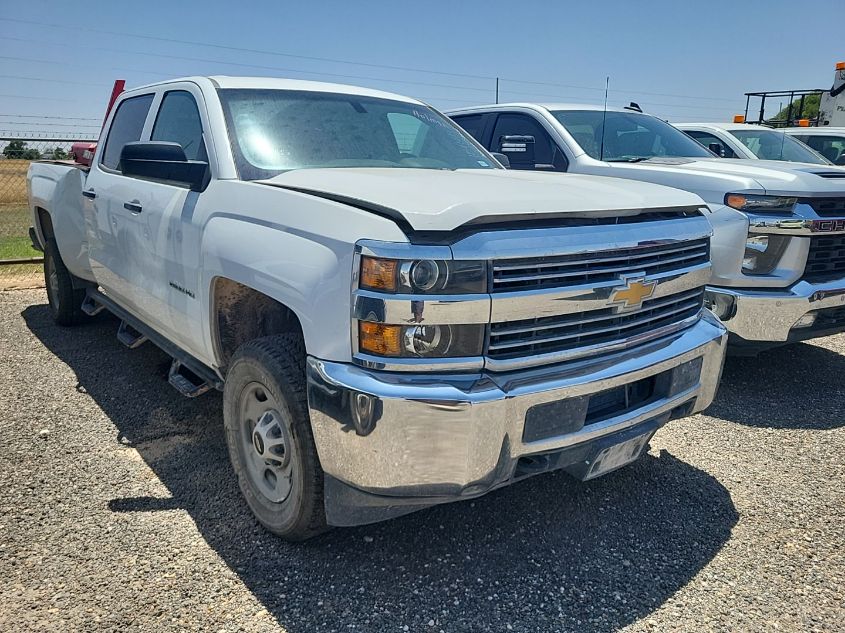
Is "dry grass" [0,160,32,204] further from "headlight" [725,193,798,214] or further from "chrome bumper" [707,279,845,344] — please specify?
"chrome bumper" [707,279,845,344]

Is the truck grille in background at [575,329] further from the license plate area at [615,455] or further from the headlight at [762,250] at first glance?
the headlight at [762,250]

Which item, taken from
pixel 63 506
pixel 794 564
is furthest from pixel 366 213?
pixel 794 564

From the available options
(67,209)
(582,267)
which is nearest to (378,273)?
(582,267)

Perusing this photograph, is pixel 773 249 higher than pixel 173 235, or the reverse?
pixel 173 235

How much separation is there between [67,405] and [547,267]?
3.38 m

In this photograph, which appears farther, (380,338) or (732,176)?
(732,176)

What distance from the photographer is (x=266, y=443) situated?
2787 millimetres

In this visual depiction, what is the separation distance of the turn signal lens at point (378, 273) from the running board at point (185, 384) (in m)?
1.66

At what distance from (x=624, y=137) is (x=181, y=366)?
442 cm

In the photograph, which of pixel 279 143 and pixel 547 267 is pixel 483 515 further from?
pixel 279 143

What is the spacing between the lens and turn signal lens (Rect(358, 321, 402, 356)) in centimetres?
221

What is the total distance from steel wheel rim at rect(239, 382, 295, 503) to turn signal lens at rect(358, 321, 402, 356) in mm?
543

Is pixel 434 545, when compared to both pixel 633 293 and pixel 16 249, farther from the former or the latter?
pixel 16 249

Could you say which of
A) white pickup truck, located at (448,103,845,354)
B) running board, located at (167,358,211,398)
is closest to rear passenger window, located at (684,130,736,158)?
white pickup truck, located at (448,103,845,354)
